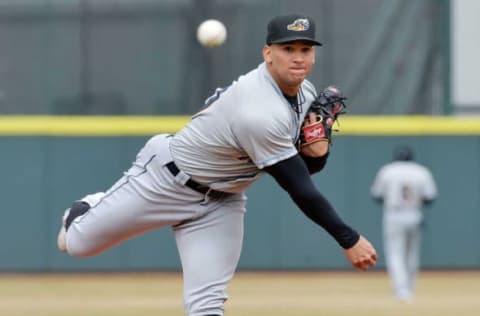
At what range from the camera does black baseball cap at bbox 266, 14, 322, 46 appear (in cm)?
609

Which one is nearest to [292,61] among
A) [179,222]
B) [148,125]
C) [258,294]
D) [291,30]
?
[291,30]

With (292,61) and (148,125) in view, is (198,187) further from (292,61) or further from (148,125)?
(148,125)

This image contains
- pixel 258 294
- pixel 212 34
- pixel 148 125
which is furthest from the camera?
pixel 148 125

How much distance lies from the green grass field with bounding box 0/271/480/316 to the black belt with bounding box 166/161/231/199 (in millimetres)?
5518

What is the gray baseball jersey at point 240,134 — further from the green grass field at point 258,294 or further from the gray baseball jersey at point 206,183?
the green grass field at point 258,294

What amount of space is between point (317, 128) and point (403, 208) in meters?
7.85

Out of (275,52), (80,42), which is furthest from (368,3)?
(275,52)

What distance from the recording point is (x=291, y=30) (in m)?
6.10

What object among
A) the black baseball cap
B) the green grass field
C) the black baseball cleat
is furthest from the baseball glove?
the green grass field

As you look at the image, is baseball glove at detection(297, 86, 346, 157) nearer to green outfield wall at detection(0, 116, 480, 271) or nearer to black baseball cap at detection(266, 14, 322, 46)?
black baseball cap at detection(266, 14, 322, 46)

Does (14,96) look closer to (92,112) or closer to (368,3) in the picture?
(92,112)

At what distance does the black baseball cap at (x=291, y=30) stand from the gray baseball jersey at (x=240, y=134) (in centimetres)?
22

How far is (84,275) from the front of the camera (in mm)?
17156

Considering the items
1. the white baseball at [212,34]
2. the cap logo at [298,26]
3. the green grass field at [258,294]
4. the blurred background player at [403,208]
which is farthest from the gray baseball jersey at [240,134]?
the blurred background player at [403,208]
